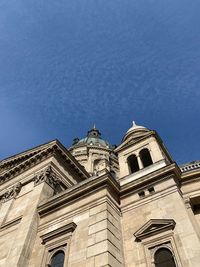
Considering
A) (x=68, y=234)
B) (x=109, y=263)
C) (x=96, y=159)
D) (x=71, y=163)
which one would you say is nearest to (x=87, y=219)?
(x=68, y=234)

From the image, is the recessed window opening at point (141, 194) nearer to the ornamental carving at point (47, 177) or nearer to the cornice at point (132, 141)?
the cornice at point (132, 141)

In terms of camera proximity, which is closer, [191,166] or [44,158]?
[191,166]

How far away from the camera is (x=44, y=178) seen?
843 inches

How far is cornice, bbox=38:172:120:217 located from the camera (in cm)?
1728

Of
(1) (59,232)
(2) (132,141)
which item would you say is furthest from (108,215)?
(2) (132,141)

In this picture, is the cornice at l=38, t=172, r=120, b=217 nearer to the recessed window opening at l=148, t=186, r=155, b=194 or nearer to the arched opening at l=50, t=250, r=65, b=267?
the recessed window opening at l=148, t=186, r=155, b=194

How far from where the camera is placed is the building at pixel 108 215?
533 inches

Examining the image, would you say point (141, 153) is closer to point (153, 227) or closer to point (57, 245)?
point (153, 227)

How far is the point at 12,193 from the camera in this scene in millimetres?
23094

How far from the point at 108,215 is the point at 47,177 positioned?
7968 millimetres

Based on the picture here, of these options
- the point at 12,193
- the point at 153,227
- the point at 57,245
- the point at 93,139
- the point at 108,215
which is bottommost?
the point at 153,227

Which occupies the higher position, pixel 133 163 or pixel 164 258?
pixel 133 163

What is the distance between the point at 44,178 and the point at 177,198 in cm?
1056

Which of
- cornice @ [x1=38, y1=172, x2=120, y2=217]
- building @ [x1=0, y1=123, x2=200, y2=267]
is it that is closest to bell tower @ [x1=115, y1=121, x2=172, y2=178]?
building @ [x1=0, y1=123, x2=200, y2=267]
